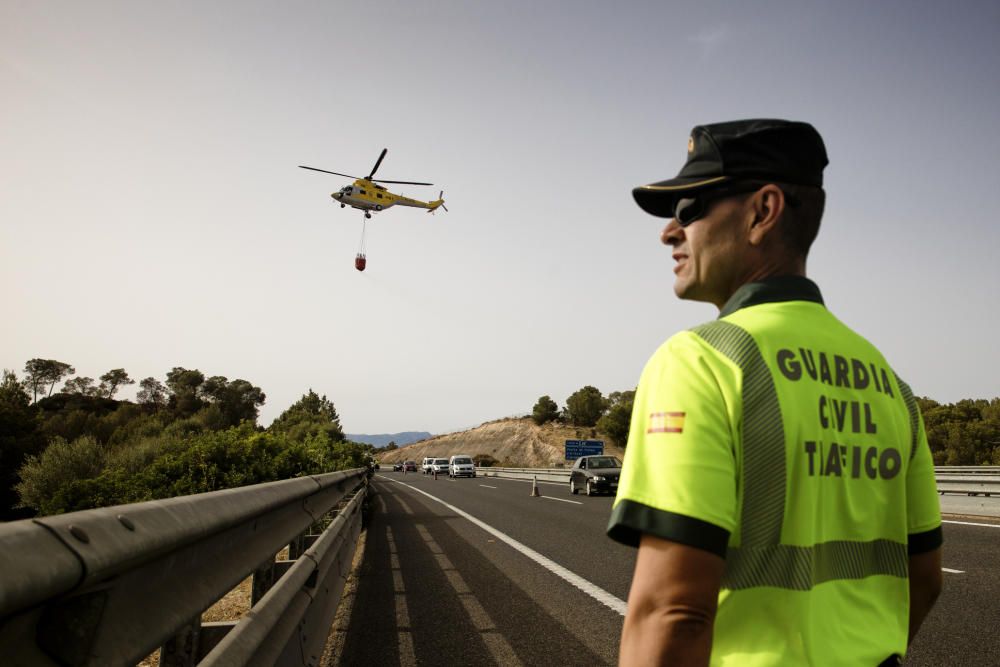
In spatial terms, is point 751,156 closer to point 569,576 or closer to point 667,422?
point 667,422

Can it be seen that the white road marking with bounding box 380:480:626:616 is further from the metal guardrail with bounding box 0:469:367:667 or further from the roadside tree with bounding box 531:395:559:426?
the roadside tree with bounding box 531:395:559:426

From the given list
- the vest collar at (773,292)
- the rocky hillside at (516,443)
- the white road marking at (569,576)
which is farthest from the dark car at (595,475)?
the rocky hillside at (516,443)

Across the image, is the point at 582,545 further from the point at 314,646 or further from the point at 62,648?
the point at 62,648

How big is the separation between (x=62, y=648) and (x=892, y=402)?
1830 millimetres

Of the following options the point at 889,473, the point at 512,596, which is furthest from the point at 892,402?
the point at 512,596

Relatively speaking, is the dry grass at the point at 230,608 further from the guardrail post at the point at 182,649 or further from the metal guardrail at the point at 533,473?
the metal guardrail at the point at 533,473

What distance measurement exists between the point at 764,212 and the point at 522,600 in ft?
20.0

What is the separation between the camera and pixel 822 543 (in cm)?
137

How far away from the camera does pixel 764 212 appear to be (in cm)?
158

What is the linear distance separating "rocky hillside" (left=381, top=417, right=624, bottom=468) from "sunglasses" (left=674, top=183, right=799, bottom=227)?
83231 millimetres

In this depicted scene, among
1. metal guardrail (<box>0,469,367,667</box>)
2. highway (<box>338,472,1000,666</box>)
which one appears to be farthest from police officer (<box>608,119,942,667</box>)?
highway (<box>338,472,1000,666</box>)

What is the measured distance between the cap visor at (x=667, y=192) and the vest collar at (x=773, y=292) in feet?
0.88

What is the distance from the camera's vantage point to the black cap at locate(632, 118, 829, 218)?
5.16ft

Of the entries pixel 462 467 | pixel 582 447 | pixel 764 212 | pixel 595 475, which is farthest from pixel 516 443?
pixel 764 212
